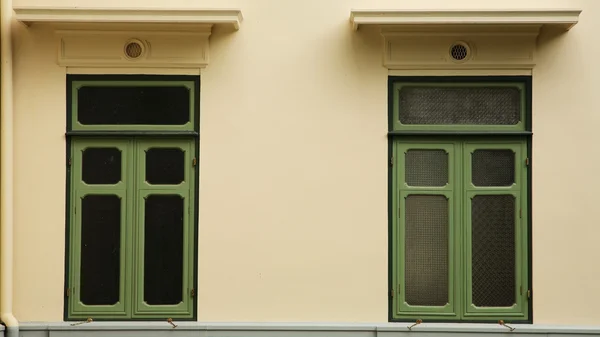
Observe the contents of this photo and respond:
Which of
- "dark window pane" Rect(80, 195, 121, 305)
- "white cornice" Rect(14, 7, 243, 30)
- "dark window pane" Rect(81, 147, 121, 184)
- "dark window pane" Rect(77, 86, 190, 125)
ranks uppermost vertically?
"white cornice" Rect(14, 7, 243, 30)

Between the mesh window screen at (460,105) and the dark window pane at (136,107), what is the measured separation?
2.32 metres

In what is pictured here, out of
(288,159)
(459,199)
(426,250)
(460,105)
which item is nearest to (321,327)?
(426,250)

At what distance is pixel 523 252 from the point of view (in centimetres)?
732

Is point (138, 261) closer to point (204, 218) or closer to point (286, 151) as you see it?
point (204, 218)

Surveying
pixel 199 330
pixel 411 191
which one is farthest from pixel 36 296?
pixel 411 191

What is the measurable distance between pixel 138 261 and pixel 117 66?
6.63ft

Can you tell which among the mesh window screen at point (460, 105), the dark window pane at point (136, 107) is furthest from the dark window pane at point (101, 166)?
the mesh window screen at point (460, 105)

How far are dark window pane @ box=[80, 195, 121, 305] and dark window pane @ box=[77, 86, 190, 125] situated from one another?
817mm

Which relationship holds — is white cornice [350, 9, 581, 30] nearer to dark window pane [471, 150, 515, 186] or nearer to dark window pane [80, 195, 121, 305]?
dark window pane [471, 150, 515, 186]

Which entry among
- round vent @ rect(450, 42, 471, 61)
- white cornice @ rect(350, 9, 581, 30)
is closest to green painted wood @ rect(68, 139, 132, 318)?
white cornice @ rect(350, 9, 581, 30)

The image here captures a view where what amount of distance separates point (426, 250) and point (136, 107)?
3.34 meters

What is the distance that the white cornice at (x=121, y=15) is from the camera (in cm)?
701

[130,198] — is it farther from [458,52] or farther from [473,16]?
[473,16]

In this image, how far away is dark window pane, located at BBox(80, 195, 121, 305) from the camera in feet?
24.3
